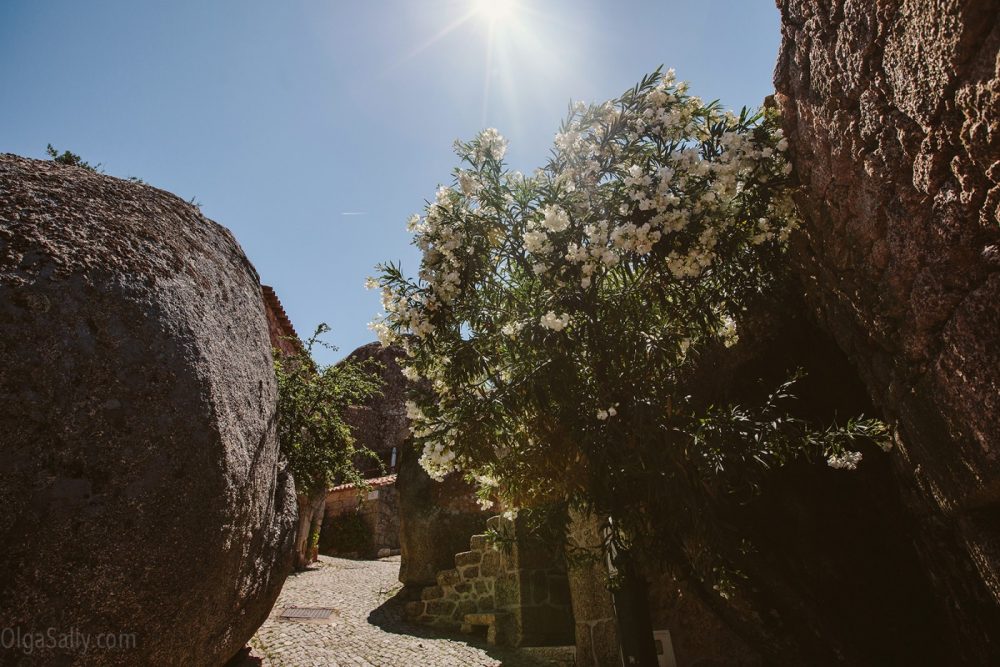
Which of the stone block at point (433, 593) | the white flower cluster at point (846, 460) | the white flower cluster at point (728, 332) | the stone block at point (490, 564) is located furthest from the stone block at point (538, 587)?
the white flower cluster at point (846, 460)

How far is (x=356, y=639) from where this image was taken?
659cm

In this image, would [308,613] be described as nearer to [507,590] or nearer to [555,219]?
[507,590]

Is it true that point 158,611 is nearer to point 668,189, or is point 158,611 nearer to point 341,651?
point 341,651

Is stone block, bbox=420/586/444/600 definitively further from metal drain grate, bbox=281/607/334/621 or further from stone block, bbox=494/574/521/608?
metal drain grate, bbox=281/607/334/621

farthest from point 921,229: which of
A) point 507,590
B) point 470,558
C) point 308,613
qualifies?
point 308,613

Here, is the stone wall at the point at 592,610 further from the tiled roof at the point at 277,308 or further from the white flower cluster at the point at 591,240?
the tiled roof at the point at 277,308

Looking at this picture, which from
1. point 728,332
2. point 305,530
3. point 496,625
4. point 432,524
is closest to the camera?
point 728,332

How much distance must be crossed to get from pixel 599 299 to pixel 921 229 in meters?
2.16

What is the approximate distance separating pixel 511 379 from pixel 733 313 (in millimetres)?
1851

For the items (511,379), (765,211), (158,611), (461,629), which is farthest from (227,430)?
(461,629)

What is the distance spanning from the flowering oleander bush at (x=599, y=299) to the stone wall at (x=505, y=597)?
9.70ft

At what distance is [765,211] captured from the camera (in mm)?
3879

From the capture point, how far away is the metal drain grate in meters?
7.28

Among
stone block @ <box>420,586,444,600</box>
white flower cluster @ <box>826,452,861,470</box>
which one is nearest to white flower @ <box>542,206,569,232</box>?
white flower cluster @ <box>826,452,861,470</box>
